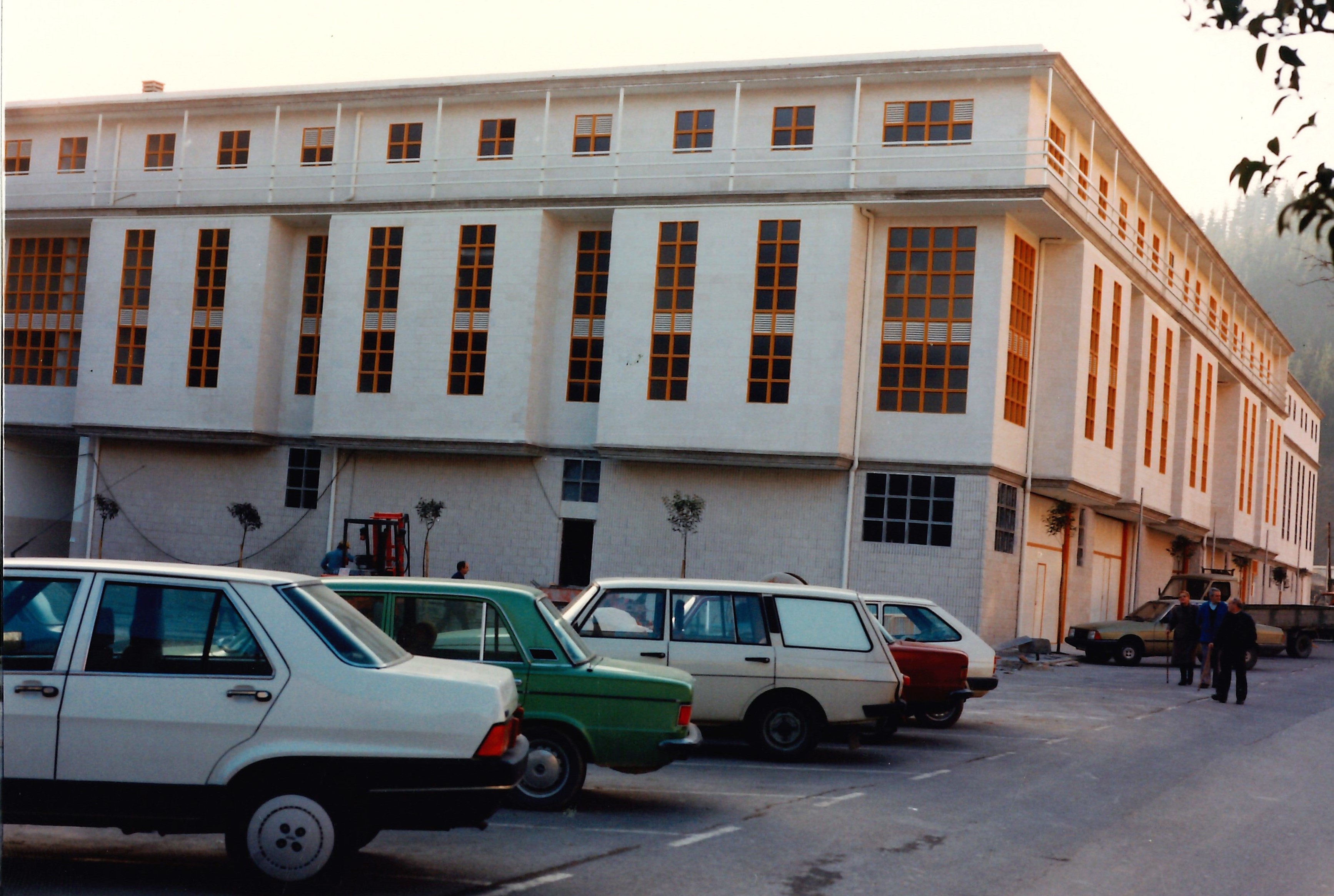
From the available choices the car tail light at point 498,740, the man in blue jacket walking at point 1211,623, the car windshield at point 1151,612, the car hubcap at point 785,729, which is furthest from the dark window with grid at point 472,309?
the car tail light at point 498,740

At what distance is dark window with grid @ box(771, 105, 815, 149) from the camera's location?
32.7 meters

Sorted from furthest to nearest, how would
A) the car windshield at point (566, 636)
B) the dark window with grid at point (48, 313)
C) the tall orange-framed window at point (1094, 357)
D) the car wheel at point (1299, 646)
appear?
the car wheel at point (1299, 646) < the dark window with grid at point (48, 313) < the tall orange-framed window at point (1094, 357) < the car windshield at point (566, 636)

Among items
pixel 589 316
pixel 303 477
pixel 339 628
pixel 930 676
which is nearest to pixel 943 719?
pixel 930 676

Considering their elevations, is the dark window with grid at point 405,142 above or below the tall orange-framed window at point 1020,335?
above

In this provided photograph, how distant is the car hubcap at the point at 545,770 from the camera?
917 centimetres

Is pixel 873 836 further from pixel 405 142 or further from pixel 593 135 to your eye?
pixel 405 142

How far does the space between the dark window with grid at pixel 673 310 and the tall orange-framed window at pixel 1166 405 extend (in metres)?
19.0

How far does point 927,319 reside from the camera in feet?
103

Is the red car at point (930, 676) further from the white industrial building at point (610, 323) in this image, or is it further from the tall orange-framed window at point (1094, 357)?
the tall orange-framed window at point (1094, 357)

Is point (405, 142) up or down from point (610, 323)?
up

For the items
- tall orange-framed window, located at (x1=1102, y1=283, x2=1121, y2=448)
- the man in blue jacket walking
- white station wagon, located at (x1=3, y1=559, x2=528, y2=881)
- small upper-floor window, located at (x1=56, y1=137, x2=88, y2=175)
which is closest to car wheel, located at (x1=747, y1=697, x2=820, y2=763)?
white station wagon, located at (x1=3, y1=559, x2=528, y2=881)

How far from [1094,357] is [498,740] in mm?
31803

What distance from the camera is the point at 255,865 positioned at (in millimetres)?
6281

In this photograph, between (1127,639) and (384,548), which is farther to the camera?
Result: (1127,639)
